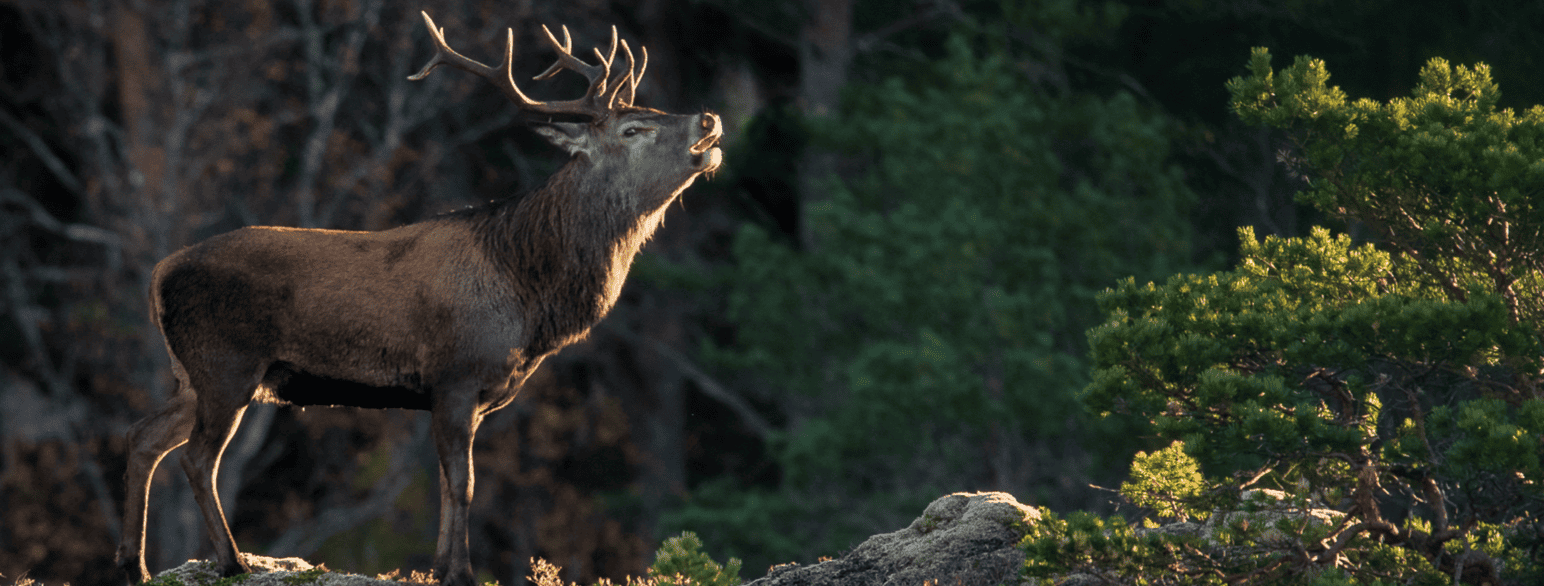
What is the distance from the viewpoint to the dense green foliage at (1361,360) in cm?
632

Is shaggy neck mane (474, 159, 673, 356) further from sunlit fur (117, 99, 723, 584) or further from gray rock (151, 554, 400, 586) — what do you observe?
gray rock (151, 554, 400, 586)

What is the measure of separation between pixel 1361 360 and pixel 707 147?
333cm

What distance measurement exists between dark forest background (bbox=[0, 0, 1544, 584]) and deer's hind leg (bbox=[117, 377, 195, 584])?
34.8 feet

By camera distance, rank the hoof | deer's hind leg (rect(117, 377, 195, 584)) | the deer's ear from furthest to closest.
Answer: the deer's ear → deer's hind leg (rect(117, 377, 195, 584)) → the hoof

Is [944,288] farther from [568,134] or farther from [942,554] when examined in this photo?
[568,134]

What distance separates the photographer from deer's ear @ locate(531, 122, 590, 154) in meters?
7.77

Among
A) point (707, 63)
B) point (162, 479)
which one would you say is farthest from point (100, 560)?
point (707, 63)

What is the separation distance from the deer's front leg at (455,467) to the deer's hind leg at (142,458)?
1.33 metres

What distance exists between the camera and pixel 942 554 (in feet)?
25.7

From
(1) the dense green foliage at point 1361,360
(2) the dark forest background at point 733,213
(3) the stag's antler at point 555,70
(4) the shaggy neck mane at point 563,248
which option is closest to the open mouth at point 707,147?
(4) the shaggy neck mane at point 563,248

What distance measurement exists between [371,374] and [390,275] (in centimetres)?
50

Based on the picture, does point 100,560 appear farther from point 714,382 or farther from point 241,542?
point 714,382

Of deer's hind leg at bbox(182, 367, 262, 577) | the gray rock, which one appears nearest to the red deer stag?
deer's hind leg at bbox(182, 367, 262, 577)

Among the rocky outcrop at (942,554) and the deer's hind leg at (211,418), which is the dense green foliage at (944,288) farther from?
the deer's hind leg at (211,418)
